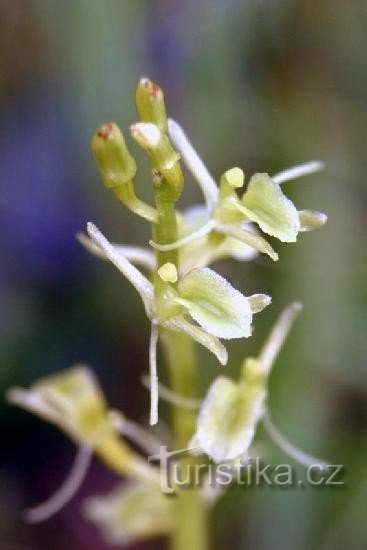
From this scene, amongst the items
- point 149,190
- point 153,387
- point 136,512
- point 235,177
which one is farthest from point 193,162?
point 149,190

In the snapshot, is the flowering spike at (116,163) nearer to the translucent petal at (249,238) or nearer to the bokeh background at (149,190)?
the translucent petal at (249,238)

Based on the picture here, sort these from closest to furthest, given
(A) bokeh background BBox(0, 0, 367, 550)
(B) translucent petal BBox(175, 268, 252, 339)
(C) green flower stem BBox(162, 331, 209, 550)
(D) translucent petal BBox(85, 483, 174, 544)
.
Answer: (B) translucent petal BBox(175, 268, 252, 339) < (C) green flower stem BBox(162, 331, 209, 550) < (D) translucent petal BBox(85, 483, 174, 544) < (A) bokeh background BBox(0, 0, 367, 550)

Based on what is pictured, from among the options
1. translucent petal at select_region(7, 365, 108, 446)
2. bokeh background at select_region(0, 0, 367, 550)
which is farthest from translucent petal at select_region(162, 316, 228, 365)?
bokeh background at select_region(0, 0, 367, 550)

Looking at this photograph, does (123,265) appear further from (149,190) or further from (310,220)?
(149,190)

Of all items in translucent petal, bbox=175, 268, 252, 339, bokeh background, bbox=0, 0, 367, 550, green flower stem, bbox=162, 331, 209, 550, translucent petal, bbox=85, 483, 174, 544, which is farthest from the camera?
bokeh background, bbox=0, 0, 367, 550

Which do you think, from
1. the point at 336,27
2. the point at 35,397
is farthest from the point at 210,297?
the point at 336,27

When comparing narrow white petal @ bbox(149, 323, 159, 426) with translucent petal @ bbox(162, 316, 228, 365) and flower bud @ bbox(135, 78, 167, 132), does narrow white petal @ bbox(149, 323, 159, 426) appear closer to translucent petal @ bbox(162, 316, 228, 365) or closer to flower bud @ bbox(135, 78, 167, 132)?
translucent petal @ bbox(162, 316, 228, 365)
